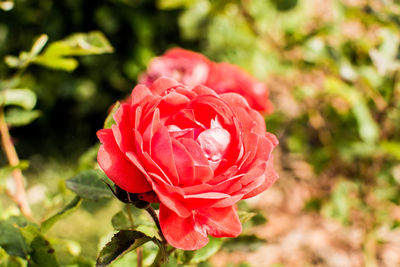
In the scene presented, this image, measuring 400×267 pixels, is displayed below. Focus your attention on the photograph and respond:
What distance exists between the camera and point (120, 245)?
516 mm

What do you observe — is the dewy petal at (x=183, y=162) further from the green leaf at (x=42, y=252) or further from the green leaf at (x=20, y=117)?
the green leaf at (x=20, y=117)

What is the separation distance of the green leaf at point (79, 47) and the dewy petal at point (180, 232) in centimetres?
46

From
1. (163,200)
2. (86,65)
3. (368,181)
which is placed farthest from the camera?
(86,65)

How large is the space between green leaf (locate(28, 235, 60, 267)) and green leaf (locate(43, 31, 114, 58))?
0.40 metres

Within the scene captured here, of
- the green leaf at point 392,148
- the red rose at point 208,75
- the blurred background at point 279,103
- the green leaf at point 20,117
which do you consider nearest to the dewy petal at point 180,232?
the red rose at point 208,75

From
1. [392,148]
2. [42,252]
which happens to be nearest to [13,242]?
[42,252]

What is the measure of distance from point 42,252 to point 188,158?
308 millimetres

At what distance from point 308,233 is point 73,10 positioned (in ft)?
5.83

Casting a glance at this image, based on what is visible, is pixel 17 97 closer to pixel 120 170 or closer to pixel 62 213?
pixel 62 213

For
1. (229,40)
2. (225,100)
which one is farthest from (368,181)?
(225,100)

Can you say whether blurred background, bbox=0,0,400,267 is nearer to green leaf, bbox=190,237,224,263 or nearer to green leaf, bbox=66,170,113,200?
green leaf, bbox=190,237,224,263

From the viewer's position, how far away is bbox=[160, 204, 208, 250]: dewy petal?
50cm

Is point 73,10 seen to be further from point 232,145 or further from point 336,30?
point 232,145

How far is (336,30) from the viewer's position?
49.8 inches
